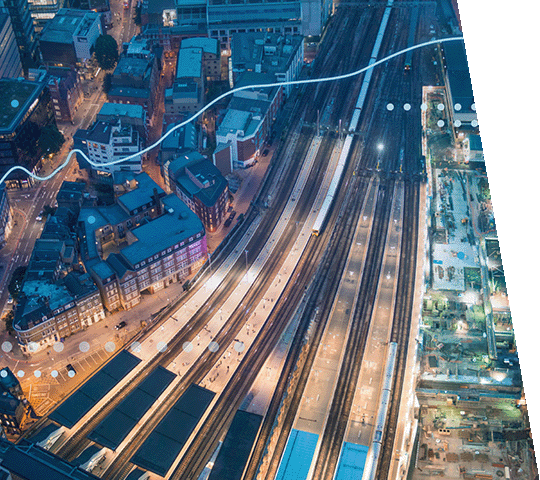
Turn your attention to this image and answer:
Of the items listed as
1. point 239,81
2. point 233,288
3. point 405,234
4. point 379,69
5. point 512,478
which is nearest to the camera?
point 512,478

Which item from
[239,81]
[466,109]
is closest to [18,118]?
[239,81]

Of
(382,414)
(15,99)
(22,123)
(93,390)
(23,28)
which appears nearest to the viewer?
(382,414)

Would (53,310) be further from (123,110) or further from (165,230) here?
(123,110)

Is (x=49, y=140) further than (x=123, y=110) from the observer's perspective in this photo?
No

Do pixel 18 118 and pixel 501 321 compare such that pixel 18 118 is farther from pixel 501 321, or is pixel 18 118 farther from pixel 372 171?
pixel 501 321

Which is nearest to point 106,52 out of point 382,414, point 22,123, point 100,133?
point 100,133
